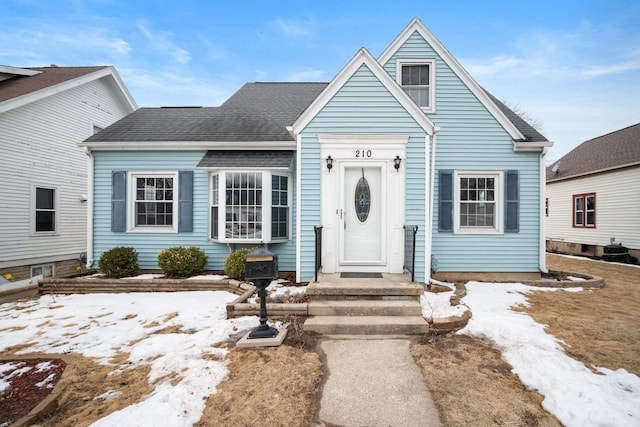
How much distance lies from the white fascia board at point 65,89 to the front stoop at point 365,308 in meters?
10.4

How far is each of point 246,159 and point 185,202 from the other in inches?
82.6

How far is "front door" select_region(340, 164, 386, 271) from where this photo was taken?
5922 mm

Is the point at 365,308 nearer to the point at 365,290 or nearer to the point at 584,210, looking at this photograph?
the point at 365,290

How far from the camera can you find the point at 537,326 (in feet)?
13.7

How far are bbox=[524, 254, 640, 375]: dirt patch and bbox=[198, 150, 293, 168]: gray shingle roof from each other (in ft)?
19.6

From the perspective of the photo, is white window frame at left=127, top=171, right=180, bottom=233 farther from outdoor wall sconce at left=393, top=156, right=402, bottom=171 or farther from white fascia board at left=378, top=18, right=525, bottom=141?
white fascia board at left=378, top=18, right=525, bottom=141

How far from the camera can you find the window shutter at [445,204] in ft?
24.1

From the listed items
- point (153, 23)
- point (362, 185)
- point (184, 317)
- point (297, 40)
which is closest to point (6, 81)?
point (153, 23)

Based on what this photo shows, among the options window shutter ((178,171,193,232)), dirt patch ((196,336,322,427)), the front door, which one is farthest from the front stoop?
window shutter ((178,171,193,232))

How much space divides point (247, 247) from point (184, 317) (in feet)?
9.56

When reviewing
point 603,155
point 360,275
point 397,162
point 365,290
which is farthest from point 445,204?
point 603,155

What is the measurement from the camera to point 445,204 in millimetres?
7359

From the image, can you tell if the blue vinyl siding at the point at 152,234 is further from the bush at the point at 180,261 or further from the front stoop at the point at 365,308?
the front stoop at the point at 365,308

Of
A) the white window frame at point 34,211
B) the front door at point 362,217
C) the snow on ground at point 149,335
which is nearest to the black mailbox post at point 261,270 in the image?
the snow on ground at point 149,335
